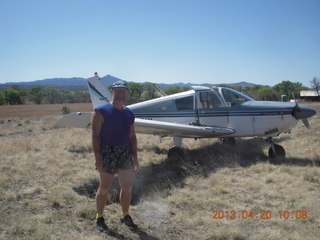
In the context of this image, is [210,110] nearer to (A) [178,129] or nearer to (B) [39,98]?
(A) [178,129]

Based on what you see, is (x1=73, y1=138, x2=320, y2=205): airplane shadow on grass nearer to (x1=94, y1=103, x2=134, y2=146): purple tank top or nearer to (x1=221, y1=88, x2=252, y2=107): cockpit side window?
(x1=221, y1=88, x2=252, y2=107): cockpit side window

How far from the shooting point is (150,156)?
8.55 metres

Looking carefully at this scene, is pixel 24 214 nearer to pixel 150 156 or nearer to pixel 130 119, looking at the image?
pixel 130 119

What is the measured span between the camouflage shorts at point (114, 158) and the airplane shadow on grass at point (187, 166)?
5.58 feet

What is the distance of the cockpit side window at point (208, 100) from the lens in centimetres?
807

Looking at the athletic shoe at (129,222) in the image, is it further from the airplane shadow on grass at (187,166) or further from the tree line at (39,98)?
the tree line at (39,98)

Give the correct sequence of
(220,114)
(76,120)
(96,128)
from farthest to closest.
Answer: (76,120)
(220,114)
(96,128)

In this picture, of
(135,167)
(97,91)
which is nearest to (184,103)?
(97,91)

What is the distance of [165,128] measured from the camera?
7004 mm

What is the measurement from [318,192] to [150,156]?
16.0 ft

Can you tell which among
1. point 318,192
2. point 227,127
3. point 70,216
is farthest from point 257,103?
point 70,216

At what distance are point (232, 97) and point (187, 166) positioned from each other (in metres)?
2.58

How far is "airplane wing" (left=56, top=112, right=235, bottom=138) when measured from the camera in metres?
6.85
